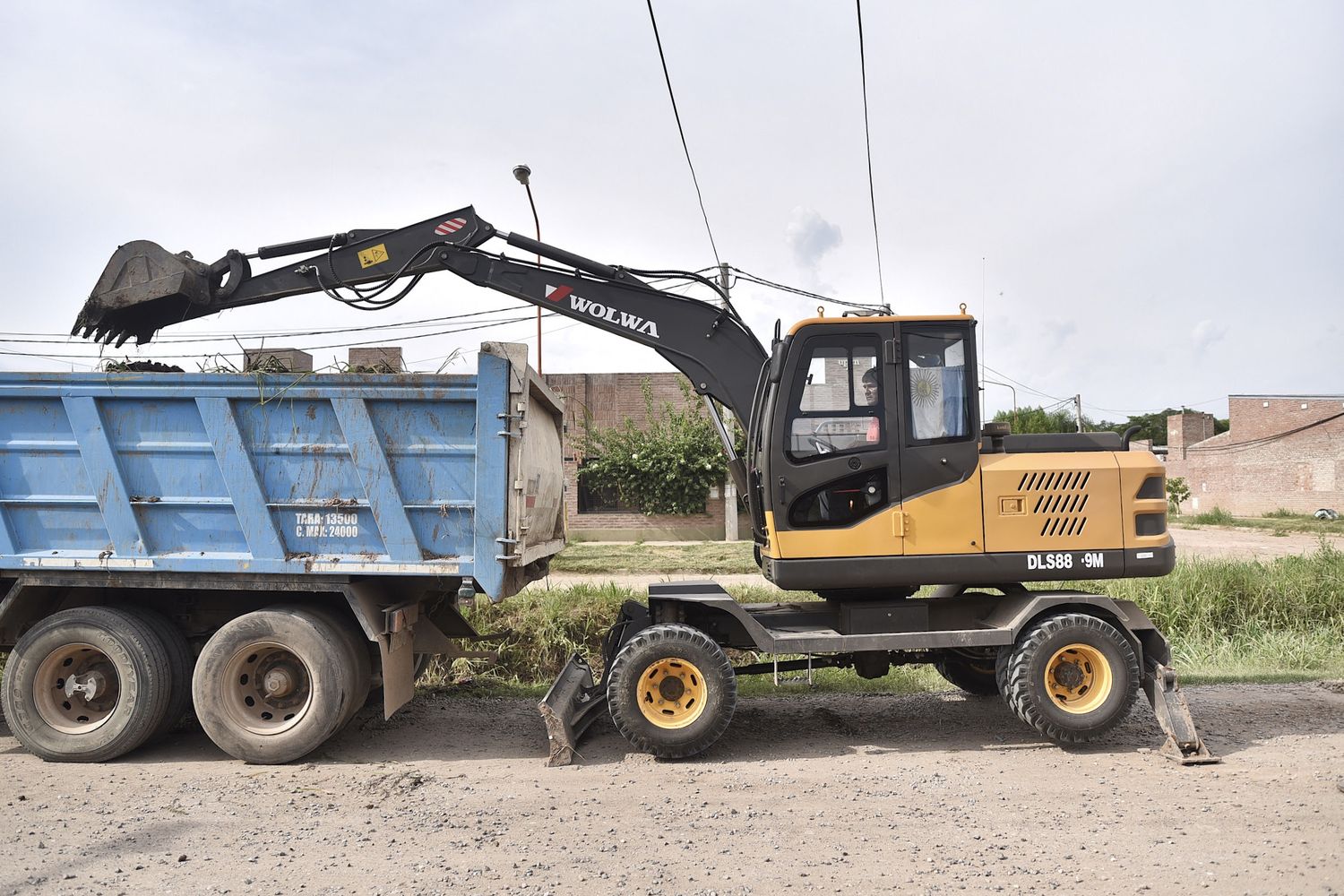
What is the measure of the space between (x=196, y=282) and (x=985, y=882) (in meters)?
6.70

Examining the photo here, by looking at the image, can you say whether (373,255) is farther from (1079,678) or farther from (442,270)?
(1079,678)

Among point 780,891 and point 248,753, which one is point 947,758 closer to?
point 780,891

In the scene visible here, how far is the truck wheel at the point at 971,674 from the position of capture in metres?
7.29

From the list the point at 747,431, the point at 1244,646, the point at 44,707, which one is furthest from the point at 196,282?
the point at 1244,646

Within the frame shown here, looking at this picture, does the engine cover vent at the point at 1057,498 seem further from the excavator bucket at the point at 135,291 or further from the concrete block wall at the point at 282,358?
the excavator bucket at the point at 135,291

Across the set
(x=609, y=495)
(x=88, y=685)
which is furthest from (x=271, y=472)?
(x=609, y=495)

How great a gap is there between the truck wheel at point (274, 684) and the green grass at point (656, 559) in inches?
351

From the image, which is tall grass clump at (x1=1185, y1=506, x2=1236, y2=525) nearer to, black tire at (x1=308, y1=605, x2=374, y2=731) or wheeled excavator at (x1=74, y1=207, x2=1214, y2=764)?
wheeled excavator at (x1=74, y1=207, x2=1214, y2=764)

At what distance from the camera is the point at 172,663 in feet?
19.6

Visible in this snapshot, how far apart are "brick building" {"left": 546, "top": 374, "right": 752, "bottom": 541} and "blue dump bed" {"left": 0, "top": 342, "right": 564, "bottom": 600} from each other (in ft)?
57.6

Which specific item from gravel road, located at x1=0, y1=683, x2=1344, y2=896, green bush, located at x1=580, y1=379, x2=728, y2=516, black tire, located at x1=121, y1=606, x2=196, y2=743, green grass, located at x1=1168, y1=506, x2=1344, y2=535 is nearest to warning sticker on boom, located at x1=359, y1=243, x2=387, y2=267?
Result: black tire, located at x1=121, y1=606, x2=196, y2=743

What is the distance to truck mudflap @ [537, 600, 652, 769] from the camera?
581cm

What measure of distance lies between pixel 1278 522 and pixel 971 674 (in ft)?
108

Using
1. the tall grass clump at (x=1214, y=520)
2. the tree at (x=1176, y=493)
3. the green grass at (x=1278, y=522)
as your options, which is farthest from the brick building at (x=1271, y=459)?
the tall grass clump at (x=1214, y=520)
